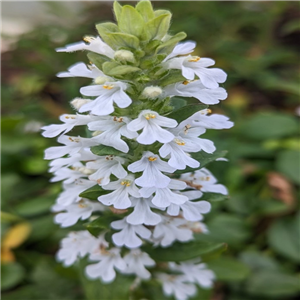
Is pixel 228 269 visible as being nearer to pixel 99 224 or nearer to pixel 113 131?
pixel 99 224

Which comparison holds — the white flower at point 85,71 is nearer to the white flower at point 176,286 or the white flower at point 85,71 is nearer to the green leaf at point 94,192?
the green leaf at point 94,192

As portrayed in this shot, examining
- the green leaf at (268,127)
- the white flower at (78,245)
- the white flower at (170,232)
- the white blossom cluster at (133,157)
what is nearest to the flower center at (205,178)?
the white blossom cluster at (133,157)

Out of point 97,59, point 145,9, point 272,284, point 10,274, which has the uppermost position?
point 145,9

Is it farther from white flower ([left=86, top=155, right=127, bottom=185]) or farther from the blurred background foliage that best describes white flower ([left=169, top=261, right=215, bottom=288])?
white flower ([left=86, top=155, right=127, bottom=185])

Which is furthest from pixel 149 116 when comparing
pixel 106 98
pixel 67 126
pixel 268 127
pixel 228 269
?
pixel 268 127

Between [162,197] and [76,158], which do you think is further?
[76,158]

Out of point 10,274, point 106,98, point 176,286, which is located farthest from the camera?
point 10,274
